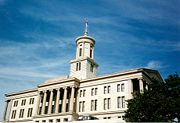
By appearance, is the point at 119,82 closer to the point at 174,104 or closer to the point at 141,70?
the point at 141,70

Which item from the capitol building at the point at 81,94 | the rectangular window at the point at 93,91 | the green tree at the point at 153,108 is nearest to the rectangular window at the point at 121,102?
the capitol building at the point at 81,94

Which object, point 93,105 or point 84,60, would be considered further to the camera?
point 84,60

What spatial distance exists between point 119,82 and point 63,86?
14.1 meters

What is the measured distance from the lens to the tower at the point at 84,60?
6606 cm

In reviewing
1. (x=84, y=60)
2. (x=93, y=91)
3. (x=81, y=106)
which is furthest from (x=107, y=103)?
(x=84, y=60)

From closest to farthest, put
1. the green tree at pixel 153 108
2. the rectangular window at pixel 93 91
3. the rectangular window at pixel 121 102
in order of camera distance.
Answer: the green tree at pixel 153 108 < the rectangular window at pixel 121 102 < the rectangular window at pixel 93 91

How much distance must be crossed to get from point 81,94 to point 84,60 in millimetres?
9683

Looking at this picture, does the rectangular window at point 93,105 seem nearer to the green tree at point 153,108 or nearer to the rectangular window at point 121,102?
the rectangular window at point 121,102

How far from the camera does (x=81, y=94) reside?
61.6 metres

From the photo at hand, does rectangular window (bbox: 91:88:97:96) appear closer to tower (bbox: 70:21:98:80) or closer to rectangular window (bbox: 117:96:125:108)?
tower (bbox: 70:21:98:80)

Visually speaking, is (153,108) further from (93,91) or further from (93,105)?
(93,91)

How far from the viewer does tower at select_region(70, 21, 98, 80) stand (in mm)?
66062

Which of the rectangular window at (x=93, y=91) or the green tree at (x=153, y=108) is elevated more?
the rectangular window at (x=93, y=91)

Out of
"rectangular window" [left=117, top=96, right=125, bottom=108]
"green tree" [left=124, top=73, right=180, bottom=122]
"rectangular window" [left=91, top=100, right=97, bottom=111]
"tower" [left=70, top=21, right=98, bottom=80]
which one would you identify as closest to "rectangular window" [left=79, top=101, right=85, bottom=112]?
"rectangular window" [left=91, top=100, right=97, bottom=111]
